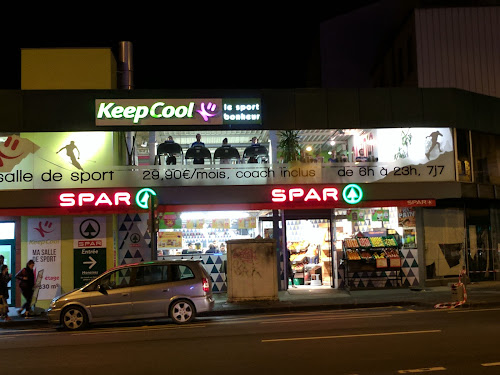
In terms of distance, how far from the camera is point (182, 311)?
13125 millimetres

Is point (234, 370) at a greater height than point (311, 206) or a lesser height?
lesser

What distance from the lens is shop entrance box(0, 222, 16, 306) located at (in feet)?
58.1

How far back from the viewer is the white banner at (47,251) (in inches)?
693

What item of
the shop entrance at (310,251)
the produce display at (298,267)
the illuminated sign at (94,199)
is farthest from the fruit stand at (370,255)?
the illuminated sign at (94,199)

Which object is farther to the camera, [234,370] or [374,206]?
[374,206]

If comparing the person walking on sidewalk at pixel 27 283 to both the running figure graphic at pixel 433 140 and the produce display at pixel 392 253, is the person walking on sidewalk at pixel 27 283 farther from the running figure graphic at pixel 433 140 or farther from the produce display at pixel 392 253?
the running figure graphic at pixel 433 140

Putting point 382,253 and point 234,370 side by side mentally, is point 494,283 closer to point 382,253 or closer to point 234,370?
point 382,253

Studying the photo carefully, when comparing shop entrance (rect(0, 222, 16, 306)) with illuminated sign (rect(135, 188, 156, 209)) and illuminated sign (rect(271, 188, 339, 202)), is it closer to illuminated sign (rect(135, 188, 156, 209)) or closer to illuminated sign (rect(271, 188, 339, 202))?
illuminated sign (rect(135, 188, 156, 209))

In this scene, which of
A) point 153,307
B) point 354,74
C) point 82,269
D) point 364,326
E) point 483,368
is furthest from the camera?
point 354,74

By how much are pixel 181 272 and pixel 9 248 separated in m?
7.67

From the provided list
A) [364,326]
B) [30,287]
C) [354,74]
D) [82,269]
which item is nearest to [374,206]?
[364,326]

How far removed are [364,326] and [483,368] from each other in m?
4.05

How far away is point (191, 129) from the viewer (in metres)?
18.0

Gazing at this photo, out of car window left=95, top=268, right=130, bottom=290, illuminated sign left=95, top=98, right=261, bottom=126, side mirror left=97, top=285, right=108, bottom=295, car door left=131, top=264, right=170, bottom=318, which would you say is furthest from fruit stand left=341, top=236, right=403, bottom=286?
side mirror left=97, top=285, right=108, bottom=295
